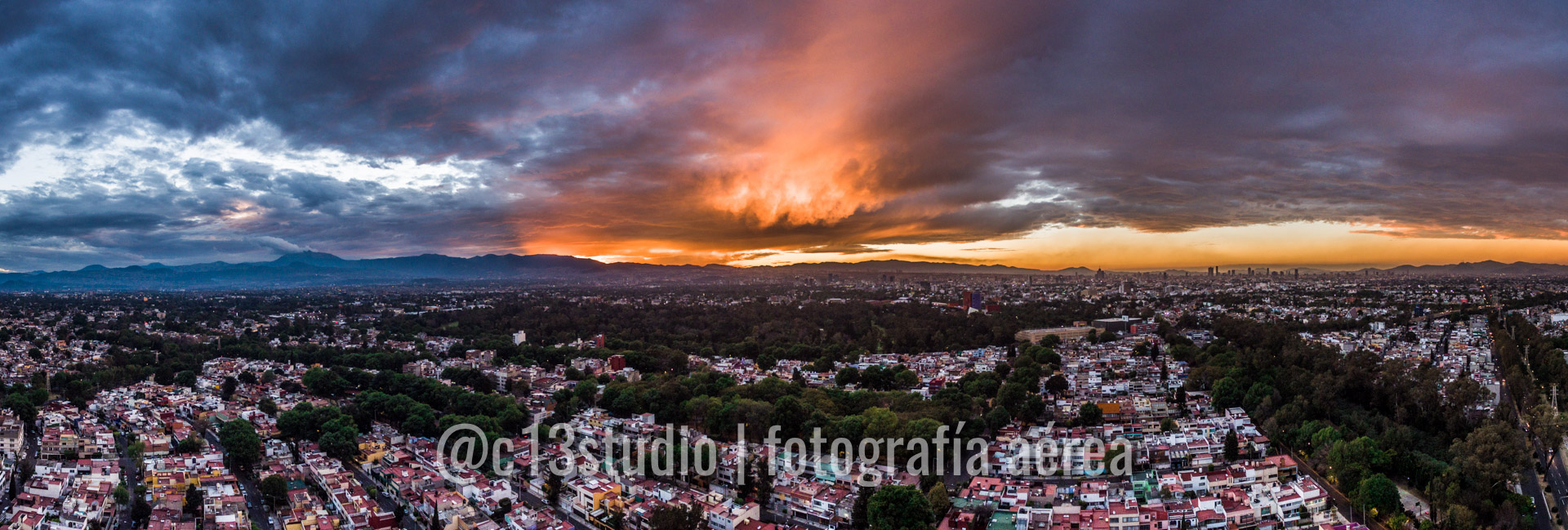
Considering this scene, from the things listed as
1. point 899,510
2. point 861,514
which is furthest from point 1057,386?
point 899,510

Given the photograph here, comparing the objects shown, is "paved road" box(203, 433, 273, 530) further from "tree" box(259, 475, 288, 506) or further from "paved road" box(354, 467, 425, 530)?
"paved road" box(354, 467, 425, 530)

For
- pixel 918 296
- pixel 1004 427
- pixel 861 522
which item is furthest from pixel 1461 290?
pixel 861 522

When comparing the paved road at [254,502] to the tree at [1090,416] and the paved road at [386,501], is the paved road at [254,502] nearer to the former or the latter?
the paved road at [386,501]

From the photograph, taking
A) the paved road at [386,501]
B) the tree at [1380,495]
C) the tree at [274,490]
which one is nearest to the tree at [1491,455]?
the tree at [1380,495]

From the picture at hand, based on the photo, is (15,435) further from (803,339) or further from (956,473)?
(803,339)

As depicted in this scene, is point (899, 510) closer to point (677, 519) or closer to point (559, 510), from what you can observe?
point (677, 519)
